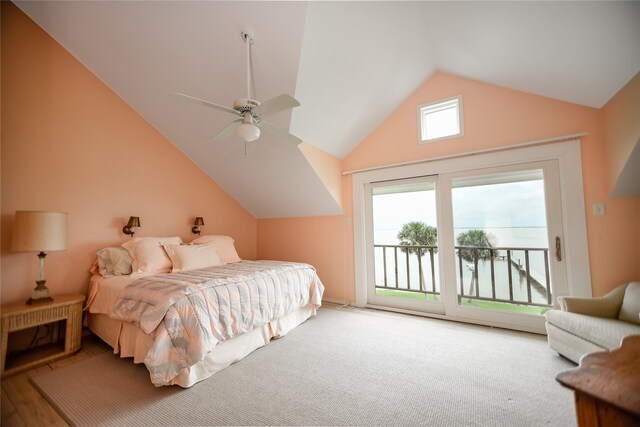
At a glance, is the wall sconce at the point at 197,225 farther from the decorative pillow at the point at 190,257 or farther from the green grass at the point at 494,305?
the green grass at the point at 494,305

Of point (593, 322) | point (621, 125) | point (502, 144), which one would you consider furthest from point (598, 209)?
point (593, 322)

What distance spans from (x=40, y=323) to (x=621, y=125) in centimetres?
535

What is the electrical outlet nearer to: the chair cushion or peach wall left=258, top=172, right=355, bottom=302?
the chair cushion

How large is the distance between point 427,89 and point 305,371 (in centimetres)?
364

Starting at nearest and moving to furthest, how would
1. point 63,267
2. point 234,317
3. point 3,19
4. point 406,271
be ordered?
point 234,317 < point 3,19 < point 63,267 < point 406,271

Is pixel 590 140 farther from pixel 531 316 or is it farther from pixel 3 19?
pixel 3 19

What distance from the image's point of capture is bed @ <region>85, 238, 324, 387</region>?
5.97ft

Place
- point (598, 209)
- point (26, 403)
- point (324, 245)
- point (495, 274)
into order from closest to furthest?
point (26, 403) → point (598, 209) → point (495, 274) → point (324, 245)

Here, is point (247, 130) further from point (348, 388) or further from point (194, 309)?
point (348, 388)

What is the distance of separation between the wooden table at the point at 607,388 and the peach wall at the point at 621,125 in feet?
7.98

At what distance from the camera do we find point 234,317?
7.18 feet

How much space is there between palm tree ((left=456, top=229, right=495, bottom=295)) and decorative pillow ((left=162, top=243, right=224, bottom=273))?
126 inches

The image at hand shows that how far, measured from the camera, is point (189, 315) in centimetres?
188

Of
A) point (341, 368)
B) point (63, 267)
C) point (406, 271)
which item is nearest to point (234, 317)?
point (341, 368)
